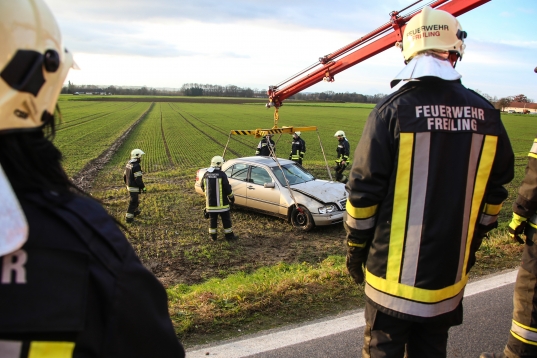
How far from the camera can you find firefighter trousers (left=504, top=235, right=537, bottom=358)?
298cm

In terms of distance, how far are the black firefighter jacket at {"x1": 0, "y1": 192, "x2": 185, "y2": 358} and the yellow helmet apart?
205cm

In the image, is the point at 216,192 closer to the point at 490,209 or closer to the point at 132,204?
the point at 132,204

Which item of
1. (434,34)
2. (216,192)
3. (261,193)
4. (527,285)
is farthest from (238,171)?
(434,34)

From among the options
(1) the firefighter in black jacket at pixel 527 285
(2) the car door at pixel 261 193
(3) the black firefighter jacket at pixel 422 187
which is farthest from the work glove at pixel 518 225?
(2) the car door at pixel 261 193

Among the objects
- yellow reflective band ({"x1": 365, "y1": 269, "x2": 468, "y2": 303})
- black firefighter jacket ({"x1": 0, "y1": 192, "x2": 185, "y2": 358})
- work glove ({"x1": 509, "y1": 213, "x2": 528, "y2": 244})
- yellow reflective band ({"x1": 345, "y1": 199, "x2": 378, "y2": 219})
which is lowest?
yellow reflective band ({"x1": 365, "y1": 269, "x2": 468, "y2": 303})

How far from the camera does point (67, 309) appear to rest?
0.98m

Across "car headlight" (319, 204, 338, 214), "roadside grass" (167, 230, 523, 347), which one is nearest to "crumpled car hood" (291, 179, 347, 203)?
"car headlight" (319, 204, 338, 214)

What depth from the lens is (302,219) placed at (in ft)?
30.9

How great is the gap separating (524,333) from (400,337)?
124 centimetres

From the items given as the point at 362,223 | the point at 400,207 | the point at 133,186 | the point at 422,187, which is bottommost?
the point at 133,186

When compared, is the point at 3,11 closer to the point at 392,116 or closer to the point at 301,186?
the point at 392,116

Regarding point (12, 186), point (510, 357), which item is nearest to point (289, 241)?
point (510, 357)

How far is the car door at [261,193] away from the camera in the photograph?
9945 millimetres

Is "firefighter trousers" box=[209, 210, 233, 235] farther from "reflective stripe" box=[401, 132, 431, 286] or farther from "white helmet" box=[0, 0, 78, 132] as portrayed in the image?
"white helmet" box=[0, 0, 78, 132]
